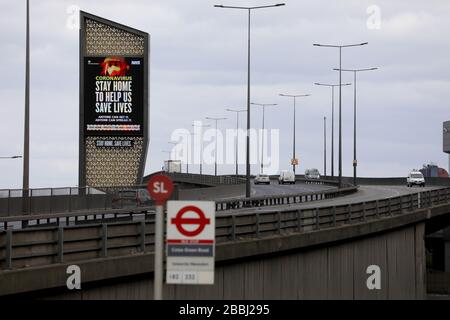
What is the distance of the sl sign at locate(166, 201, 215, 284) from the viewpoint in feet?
39.7

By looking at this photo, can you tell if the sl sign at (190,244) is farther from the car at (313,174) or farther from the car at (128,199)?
the car at (313,174)

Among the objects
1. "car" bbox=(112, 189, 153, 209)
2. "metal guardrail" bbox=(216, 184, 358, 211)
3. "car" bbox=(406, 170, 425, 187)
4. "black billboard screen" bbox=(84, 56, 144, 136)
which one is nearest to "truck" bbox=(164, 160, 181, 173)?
"car" bbox=(406, 170, 425, 187)

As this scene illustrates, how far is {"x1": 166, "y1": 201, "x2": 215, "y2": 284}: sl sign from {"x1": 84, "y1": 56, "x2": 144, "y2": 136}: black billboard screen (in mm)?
64015

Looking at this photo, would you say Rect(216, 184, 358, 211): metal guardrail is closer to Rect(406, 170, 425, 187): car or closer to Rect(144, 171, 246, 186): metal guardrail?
Rect(406, 170, 425, 187): car

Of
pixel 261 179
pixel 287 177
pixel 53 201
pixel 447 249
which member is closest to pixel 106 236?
pixel 53 201

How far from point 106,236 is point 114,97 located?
56102 millimetres

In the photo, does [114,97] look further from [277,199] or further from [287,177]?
[287,177]

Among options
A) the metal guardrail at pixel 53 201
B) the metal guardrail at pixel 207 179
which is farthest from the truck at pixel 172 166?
the metal guardrail at pixel 53 201

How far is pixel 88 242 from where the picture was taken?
21094 millimetres
